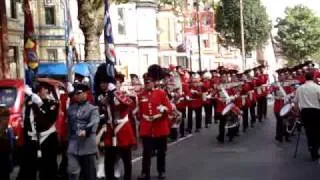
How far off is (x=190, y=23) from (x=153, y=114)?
45.3 metres

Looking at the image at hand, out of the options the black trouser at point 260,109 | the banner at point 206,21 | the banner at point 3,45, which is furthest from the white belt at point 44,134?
the banner at point 206,21

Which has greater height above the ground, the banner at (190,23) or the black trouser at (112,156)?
the banner at (190,23)

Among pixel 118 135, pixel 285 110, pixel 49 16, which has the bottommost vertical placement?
pixel 285 110

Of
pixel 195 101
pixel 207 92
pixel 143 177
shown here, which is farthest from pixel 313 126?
pixel 207 92

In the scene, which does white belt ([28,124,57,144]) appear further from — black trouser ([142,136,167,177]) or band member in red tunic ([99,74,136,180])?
black trouser ([142,136,167,177])

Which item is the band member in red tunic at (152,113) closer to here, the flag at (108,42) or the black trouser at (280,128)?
the flag at (108,42)

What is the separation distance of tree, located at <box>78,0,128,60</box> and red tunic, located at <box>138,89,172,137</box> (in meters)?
11.2

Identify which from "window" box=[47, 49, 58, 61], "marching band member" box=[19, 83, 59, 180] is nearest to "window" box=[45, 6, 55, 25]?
"window" box=[47, 49, 58, 61]

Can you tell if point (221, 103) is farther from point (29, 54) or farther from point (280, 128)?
point (29, 54)

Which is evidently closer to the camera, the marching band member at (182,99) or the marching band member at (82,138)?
the marching band member at (82,138)

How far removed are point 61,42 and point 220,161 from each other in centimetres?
2691

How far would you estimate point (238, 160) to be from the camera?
16.2m

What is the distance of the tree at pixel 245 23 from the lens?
70.2 m

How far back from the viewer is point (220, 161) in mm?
16141
